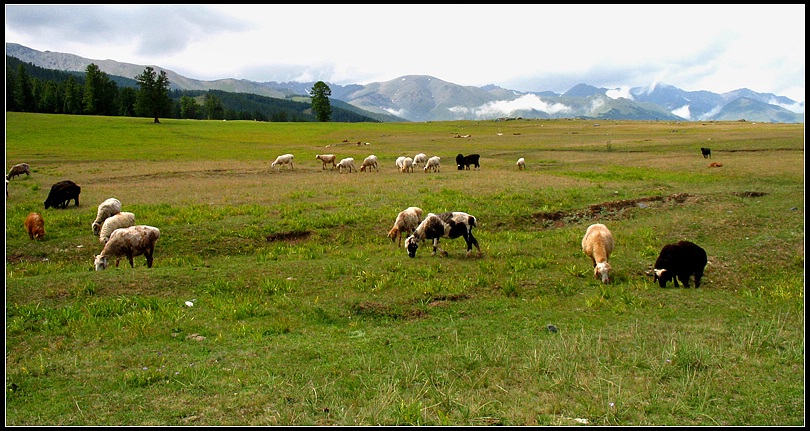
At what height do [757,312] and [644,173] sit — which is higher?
[644,173]

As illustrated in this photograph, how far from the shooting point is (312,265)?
46.4ft

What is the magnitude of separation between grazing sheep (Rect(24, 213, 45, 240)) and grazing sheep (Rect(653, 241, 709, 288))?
823 inches

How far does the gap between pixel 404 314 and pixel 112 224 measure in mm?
12312

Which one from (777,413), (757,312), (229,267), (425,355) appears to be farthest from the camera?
(229,267)

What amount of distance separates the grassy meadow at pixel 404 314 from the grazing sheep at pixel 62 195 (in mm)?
598

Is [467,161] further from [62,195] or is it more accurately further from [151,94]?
[151,94]

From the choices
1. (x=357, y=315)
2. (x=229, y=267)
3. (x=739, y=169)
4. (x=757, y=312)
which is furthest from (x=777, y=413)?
(x=739, y=169)

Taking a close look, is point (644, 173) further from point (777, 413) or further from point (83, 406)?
point (83, 406)

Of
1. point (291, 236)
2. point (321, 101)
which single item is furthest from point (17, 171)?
point (321, 101)

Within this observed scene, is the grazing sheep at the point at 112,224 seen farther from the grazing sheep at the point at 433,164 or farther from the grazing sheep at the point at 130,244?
the grazing sheep at the point at 433,164

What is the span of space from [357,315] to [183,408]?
4789 mm

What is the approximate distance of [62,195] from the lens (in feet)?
74.8

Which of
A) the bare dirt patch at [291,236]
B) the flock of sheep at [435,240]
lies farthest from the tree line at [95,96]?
the bare dirt patch at [291,236]

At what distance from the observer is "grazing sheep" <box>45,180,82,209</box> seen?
2253cm
